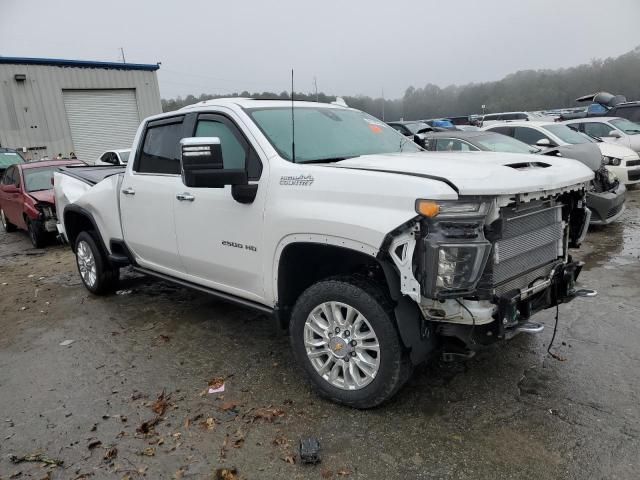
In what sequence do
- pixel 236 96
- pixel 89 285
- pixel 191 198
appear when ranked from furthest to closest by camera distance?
pixel 89 285
pixel 236 96
pixel 191 198

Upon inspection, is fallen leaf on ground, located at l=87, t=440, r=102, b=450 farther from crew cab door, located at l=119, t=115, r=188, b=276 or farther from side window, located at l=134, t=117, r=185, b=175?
side window, located at l=134, t=117, r=185, b=175

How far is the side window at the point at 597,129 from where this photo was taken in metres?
12.7

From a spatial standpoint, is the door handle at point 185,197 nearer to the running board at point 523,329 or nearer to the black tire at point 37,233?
the running board at point 523,329

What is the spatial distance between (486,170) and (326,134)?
1.43m

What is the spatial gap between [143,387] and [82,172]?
3791mm

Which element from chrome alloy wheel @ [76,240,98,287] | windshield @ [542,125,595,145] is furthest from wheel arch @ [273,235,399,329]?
windshield @ [542,125,595,145]

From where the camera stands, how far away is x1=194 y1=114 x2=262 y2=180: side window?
340 centimetres

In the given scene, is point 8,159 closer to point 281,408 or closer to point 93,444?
point 93,444

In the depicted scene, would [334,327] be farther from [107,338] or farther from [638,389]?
[107,338]

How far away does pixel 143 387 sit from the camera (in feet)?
11.8

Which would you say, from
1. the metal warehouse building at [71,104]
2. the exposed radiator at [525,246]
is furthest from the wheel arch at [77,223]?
the metal warehouse building at [71,104]

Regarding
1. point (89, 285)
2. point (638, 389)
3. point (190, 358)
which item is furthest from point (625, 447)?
point (89, 285)

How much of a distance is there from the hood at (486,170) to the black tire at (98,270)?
3640mm

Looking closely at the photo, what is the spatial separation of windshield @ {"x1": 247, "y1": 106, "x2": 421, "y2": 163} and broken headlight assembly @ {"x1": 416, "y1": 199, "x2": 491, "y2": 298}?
46.5 inches
